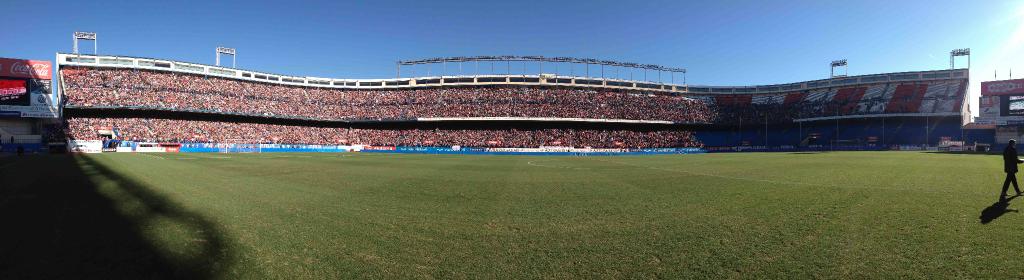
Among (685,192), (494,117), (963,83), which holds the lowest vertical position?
(685,192)

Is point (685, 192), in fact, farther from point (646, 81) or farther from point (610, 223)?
point (646, 81)

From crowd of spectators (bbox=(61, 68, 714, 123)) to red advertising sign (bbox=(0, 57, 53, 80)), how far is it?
25.2 feet

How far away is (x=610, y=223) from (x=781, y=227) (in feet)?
7.70

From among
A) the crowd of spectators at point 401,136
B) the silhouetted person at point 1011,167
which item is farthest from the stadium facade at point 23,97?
the silhouetted person at point 1011,167

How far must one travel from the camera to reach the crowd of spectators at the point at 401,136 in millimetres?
55000

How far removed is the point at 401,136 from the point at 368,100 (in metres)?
11.2

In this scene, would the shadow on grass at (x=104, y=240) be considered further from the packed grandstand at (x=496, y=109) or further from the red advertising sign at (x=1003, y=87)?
the red advertising sign at (x=1003, y=87)

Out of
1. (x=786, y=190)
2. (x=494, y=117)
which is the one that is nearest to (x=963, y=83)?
(x=494, y=117)

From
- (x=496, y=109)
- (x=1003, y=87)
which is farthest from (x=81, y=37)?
(x=1003, y=87)

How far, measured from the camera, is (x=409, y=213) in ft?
22.9

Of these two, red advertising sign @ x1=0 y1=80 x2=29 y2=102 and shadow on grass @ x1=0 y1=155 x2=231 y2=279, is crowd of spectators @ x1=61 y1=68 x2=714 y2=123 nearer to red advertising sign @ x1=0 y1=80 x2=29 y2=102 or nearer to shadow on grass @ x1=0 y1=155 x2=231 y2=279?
red advertising sign @ x1=0 y1=80 x2=29 y2=102

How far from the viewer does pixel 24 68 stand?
149 ft

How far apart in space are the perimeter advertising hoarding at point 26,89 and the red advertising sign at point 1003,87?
11569 centimetres

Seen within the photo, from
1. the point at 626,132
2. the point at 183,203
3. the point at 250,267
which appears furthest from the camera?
the point at 626,132
